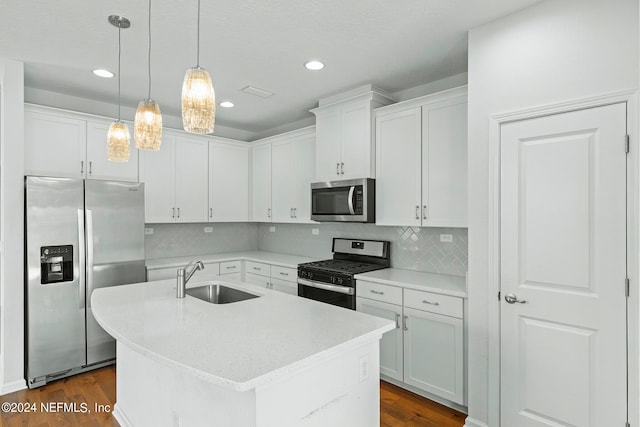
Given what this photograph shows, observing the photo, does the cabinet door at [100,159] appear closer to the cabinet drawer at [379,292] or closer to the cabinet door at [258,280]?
the cabinet door at [258,280]

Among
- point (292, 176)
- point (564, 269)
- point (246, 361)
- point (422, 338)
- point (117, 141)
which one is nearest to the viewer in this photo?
point (246, 361)

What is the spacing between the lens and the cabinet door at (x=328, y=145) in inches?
145

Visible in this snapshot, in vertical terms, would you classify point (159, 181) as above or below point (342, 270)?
above

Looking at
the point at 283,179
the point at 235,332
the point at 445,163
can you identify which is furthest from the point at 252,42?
the point at 283,179

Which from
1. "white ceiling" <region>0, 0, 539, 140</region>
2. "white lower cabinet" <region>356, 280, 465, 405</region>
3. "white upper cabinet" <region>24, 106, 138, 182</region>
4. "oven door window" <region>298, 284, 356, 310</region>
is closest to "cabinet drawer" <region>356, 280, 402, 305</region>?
"white lower cabinet" <region>356, 280, 465, 405</region>

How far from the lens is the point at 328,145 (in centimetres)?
375

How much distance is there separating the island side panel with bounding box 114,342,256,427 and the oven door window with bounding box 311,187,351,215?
214cm

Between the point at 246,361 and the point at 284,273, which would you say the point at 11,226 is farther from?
the point at 246,361

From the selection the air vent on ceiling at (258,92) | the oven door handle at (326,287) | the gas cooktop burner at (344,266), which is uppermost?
the air vent on ceiling at (258,92)

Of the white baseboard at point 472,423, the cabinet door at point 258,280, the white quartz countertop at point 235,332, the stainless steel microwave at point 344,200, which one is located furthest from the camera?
the cabinet door at point 258,280

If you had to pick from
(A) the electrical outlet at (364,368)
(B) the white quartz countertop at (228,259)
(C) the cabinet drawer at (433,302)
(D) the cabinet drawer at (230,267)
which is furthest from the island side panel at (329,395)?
(D) the cabinet drawer at (230,267)

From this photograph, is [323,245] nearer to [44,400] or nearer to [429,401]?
[429,401]

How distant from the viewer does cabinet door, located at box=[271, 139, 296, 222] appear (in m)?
4.43

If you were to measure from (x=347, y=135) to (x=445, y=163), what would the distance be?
1.06 m
